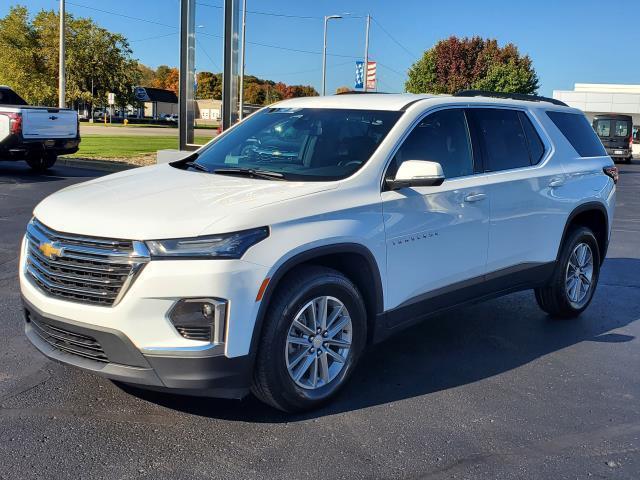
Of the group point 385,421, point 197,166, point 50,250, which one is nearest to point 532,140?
point 197,166

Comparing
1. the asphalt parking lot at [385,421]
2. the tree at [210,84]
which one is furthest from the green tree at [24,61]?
the tree at [210,84]

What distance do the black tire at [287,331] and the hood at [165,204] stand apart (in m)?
0.44

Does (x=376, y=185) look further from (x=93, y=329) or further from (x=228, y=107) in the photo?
(x=228, y=107)

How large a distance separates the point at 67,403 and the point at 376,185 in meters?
2.21

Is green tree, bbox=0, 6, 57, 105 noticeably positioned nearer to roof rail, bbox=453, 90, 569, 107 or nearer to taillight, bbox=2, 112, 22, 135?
taillight, bbox=2, 112, 22, 135

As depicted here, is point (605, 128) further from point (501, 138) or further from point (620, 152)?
point (501, 138)

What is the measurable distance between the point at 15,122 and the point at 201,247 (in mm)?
12605

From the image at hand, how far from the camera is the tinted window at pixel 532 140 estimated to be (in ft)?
17.9

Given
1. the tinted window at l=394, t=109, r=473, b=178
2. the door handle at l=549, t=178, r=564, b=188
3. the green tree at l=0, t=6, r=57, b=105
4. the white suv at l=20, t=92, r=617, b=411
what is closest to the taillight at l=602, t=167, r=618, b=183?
the white suv at l=20, t=92, r=617, b=411

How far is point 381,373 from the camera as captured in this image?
456 centimetres

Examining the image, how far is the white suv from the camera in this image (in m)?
3.29

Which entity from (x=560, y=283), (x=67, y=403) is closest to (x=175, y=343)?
(x=67, y=403)

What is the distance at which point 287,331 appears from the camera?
3613 millimetres

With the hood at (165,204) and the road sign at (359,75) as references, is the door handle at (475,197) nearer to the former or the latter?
the hood at (165,204)
